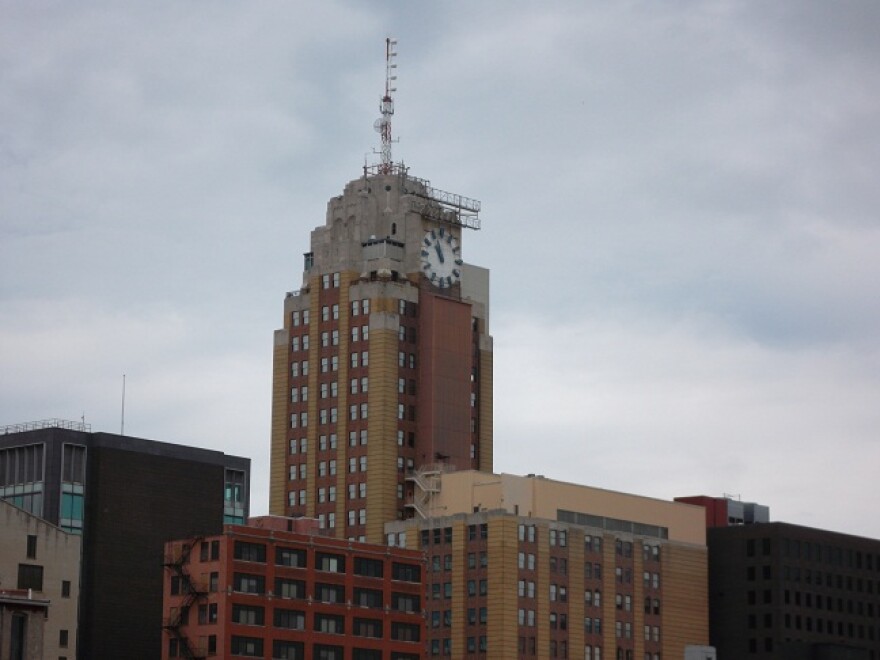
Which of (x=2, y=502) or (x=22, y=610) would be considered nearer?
(x=22, y=610)

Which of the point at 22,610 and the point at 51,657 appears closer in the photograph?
the point at 22,610

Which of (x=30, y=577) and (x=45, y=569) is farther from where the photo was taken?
(x=45, y=569)

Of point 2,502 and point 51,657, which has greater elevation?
point 2,502

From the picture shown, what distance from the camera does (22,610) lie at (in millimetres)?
179625

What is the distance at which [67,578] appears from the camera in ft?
638

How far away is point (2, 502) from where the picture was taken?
191875 mm

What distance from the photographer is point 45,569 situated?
19238cm

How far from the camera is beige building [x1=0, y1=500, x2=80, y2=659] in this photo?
190125 mm

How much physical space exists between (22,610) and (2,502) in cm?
1559

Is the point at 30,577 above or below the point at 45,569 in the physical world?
below

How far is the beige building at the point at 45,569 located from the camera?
190 meters

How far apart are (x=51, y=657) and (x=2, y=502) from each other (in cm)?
1543

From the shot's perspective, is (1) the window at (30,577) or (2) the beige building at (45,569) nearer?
(2) the beige building at (45,569)

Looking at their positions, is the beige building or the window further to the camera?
the window
